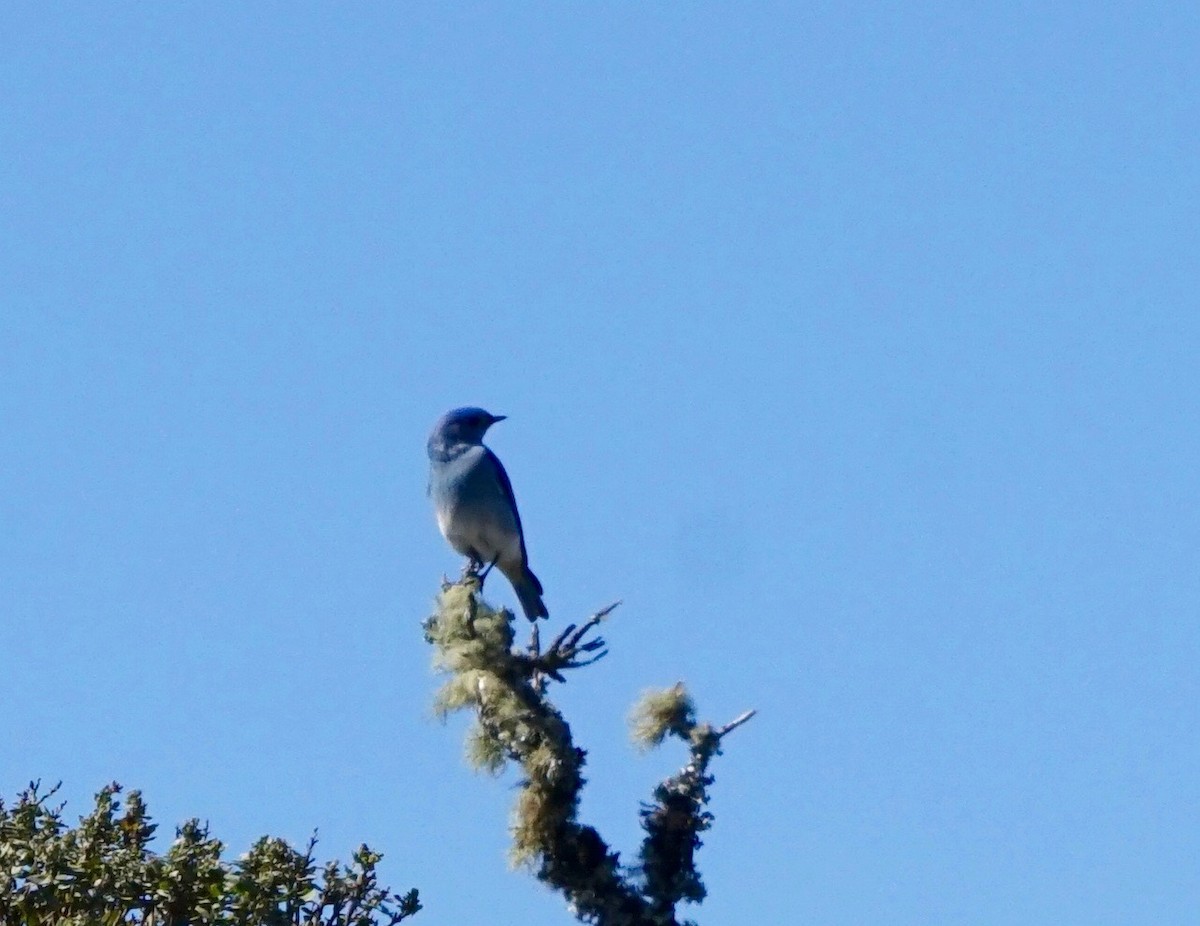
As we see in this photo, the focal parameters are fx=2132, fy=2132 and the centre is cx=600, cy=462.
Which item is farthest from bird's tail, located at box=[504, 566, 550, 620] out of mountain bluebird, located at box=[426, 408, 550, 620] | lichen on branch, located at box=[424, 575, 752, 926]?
lichen on branch, located at box=[424, 575, 752, 926]

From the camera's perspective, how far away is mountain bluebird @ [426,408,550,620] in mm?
11375

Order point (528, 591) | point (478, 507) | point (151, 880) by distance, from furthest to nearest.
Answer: point (528, 591), point (478, 507), point (151, 880)

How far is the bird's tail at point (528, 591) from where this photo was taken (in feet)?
38.3

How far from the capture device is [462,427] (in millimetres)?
11992

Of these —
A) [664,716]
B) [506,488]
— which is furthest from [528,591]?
[664,716]

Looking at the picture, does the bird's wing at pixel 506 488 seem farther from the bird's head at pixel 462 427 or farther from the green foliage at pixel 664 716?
the green foliage at pixel 664 716

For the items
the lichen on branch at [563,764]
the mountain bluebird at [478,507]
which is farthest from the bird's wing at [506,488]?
the lichen on branch at [563,764]

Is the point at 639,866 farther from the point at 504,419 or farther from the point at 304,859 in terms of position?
the point at 504,419

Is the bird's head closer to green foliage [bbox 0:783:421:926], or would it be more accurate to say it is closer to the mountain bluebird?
the mountain bluebird

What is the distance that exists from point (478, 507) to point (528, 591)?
2.11ft

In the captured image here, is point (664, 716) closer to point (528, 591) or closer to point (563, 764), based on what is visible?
point (563, 764)

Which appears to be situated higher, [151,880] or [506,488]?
[506,488]

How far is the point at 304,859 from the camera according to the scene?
6.43 meters

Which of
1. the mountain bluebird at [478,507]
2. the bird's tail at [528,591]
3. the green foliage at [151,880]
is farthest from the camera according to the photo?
the bird's tail at [528,591]
